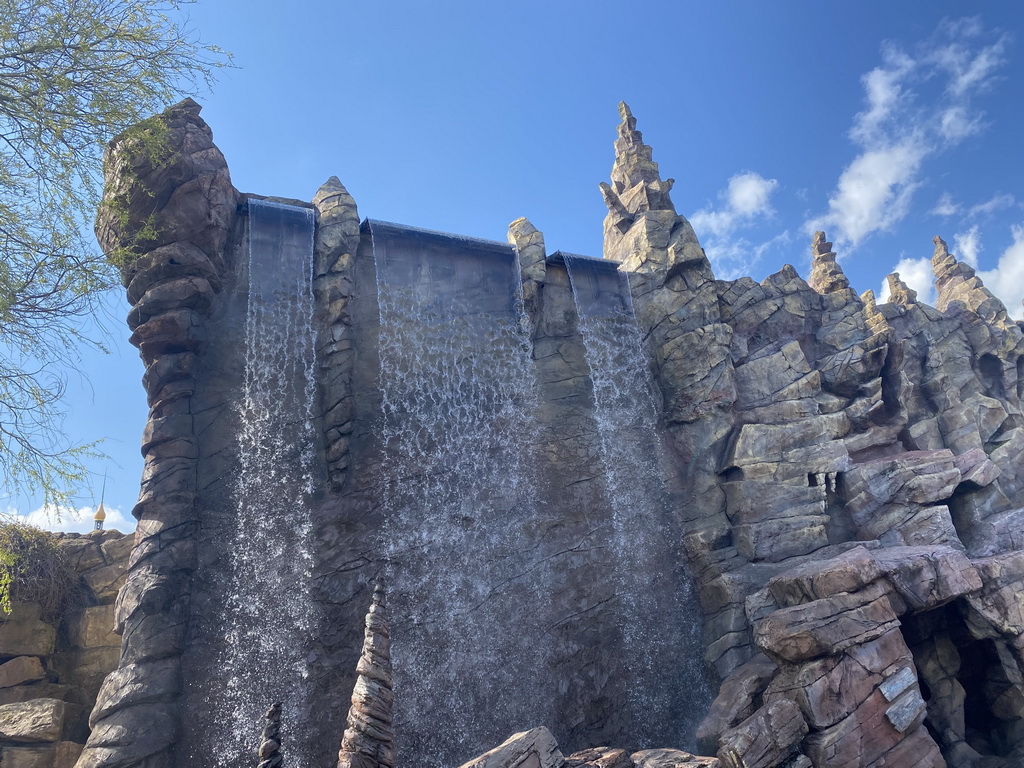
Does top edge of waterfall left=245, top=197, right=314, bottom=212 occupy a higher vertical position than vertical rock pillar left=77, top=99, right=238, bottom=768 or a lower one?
higher

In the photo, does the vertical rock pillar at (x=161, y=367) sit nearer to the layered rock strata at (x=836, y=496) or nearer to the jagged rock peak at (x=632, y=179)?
the layered rock strata at (x=836, y=496)

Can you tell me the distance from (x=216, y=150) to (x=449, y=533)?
40.9 ft

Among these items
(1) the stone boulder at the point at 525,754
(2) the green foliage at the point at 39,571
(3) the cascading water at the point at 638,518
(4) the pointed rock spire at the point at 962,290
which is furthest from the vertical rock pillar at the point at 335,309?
(4) the pointed rock spire at the point at 962,290

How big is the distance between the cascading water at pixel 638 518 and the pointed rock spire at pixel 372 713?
12.6 metres

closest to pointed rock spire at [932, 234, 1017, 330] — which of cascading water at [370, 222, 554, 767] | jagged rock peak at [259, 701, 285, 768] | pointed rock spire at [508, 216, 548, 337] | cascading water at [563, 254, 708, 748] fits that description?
cascading water at [563, 254, 708, 748]

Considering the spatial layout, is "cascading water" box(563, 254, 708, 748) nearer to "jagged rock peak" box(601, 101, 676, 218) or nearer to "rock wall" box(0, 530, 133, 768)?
"jagged rock peak" box(601, 101, 676, 218)

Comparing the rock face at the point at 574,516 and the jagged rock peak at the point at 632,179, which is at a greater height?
the jagged rock peak at the point at 632,179

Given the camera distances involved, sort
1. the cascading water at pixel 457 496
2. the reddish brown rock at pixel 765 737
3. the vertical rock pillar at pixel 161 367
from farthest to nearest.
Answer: the cascading water at pixel 457 496 → the vertical rock pillar at pixel 161 367 → the reddish brown rock at pixel 765 737

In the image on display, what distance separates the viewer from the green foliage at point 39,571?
1656 centimetres

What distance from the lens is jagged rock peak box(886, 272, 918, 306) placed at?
2849 centimetres

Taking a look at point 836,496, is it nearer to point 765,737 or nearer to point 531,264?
point 765,737

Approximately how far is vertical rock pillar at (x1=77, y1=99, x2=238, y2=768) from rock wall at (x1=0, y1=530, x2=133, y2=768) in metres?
1.71

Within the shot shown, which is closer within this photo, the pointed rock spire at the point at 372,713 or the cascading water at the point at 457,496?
the pointed rock spire at the point at 372,713

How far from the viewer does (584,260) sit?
949 inches
